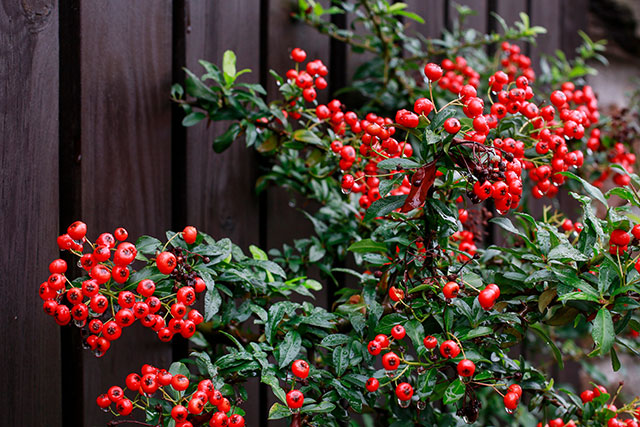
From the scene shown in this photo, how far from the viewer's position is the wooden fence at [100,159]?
0.94m

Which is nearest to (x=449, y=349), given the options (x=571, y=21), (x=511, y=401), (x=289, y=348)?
(x=511, y=401)

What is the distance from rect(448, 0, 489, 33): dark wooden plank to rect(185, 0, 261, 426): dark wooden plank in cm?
77

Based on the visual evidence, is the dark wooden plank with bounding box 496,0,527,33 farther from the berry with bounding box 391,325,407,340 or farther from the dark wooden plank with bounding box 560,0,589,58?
the berry with bounding box 391,325,407,340

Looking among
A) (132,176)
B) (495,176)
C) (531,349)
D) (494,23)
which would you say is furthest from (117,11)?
(531,349)

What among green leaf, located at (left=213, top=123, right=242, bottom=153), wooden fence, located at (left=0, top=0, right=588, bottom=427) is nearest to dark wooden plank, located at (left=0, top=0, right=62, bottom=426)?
wooden fence, located at (left=0, top=0, right=588, bottom=427)

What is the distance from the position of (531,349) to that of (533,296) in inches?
49.3

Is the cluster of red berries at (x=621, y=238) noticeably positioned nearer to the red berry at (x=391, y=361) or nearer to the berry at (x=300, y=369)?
the red berry at (x=391, y=361)

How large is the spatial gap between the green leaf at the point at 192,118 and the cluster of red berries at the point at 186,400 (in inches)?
19.7

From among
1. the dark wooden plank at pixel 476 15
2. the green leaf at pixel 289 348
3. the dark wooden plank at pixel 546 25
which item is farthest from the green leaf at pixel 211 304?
the dark wooden plank at pixel 546 25

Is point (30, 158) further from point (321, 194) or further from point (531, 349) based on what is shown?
point (531, 349)

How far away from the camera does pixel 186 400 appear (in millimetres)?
783

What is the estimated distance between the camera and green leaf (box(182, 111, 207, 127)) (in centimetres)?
111

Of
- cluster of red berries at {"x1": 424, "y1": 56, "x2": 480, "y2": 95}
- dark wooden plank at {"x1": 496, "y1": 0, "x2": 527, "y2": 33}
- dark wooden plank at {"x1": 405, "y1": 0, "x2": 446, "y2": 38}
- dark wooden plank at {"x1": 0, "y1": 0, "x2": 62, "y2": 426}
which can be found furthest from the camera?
dark wooden plank at {"x1": 496, "y1": 0, "x2": 527, "y2": 33}

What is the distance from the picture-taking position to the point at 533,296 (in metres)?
0.87
